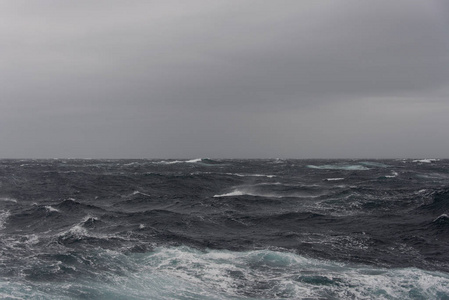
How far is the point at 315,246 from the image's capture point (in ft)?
71.1

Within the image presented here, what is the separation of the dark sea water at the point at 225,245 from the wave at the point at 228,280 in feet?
0.13

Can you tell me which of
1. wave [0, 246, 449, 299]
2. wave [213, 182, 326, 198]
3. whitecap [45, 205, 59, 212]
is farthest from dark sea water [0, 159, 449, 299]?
wave [213, 182, 326, 198]

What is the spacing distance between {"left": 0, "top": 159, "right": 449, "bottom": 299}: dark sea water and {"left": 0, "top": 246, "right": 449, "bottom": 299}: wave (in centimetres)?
4

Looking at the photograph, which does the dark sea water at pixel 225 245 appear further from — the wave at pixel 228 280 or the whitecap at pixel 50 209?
the whitecap at pixel 50 209

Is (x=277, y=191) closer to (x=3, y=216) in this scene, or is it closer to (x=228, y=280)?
(x=3, y=216)

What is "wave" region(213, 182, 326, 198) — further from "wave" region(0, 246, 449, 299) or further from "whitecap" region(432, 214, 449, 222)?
"wave" region(0, 246, 449, 299)

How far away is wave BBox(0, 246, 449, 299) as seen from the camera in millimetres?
14539

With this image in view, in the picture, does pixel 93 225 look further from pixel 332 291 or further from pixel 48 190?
pixel 48 190

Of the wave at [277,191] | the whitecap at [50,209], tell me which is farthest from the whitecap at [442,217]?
the whitecap at [50,209]

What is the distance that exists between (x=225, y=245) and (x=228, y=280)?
18.9ft

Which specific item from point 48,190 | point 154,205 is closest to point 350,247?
point 154,205

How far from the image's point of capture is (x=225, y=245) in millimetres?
21891

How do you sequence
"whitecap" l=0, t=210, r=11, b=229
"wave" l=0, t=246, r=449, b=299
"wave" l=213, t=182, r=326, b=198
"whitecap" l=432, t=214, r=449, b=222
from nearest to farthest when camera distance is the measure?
"wave" l=0, t=246, r=449, b=299, "whitecap" l=0, t=210, r=11, b=229, "whitecap" l=432, t=214, r=449, b=222, "wave" l=213, t=182, r=326, b=198

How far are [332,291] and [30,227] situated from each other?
19.3 meters
